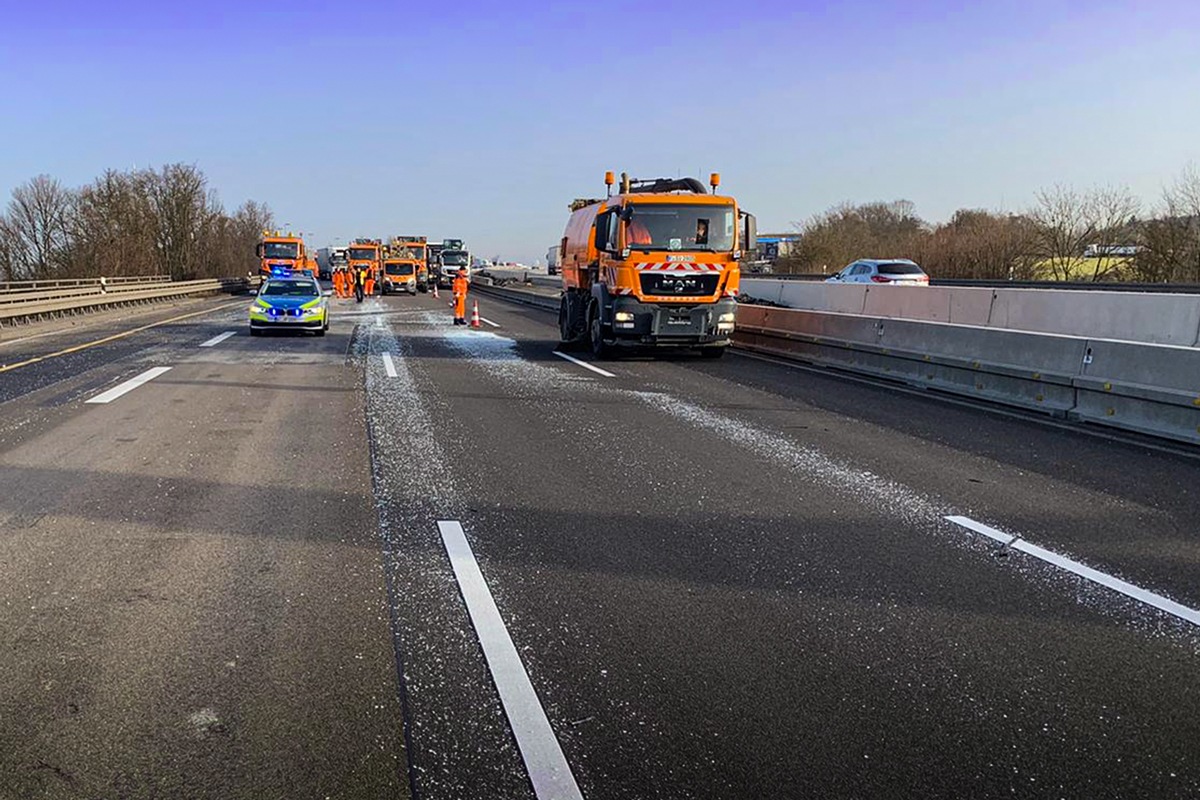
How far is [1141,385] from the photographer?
9.83m

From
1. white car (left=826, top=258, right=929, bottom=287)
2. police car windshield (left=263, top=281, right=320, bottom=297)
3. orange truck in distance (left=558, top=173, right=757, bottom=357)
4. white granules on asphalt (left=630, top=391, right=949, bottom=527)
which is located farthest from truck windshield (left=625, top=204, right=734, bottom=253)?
white car (left=826, top=258, right=929, bottom=287)

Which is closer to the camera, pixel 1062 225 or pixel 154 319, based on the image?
pixel 154 319

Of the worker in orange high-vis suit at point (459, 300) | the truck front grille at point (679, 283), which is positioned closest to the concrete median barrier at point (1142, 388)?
the truck front grille at point (679, 283)

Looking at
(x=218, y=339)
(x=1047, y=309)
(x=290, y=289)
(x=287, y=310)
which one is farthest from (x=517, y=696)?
(x=290, y=289)

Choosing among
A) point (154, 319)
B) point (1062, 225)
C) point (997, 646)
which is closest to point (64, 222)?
point (154, 319)

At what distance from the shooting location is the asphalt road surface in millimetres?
3246

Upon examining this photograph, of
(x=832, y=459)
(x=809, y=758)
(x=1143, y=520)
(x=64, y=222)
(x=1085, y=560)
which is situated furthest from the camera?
(x=64, y=222)

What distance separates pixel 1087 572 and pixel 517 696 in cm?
359

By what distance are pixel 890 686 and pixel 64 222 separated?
85415mm

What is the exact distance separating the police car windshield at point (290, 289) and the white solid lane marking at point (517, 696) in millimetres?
19670

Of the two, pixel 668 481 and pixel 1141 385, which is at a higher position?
pixel 1141 385

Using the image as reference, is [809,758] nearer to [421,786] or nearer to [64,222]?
[421,786]

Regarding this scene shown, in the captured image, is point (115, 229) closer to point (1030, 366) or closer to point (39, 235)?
point (39, 235)

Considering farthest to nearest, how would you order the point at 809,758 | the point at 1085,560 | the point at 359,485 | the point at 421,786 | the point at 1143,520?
the point at 359,485 → the point at 1143,520 → the point at 1085,560 → the point at 809,758 → the point at 421,786
